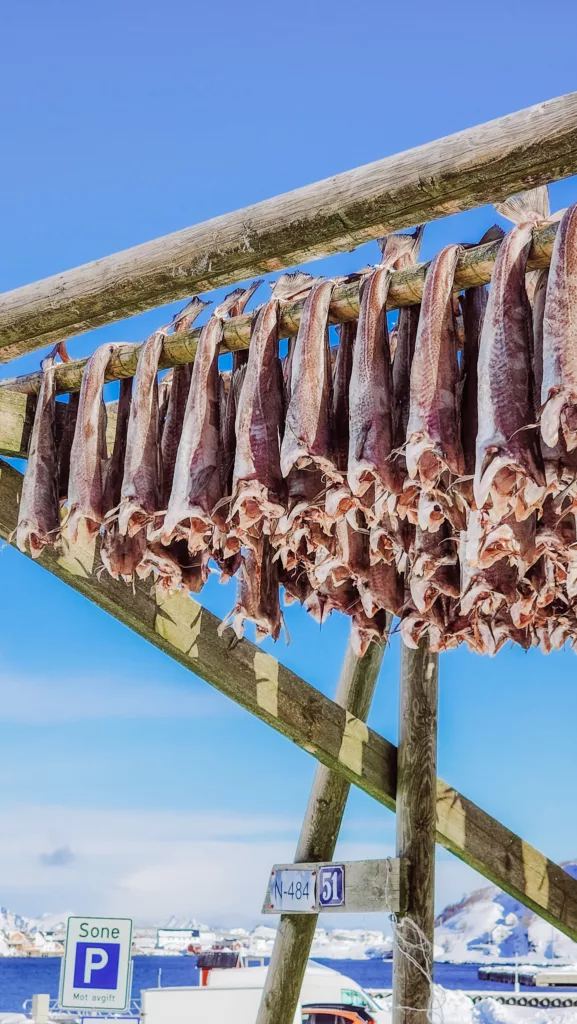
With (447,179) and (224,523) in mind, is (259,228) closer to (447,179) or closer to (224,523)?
(447,179)

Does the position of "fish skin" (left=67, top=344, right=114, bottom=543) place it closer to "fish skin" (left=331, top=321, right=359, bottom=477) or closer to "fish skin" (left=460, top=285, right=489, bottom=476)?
"fish skin" (left=331, top=321, right=359, bottom=477)

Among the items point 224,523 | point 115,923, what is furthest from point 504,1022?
point 224,523

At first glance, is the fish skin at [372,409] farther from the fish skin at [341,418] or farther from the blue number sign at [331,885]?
the blue number sign at [331,885]

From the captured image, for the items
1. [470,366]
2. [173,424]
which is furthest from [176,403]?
[470,366]

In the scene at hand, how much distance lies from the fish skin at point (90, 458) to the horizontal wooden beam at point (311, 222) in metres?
0.14

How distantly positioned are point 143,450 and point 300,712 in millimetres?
1884

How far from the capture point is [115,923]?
6.18 metres

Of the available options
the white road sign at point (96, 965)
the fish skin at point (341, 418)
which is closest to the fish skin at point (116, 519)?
the fish skin at point (341, 418)

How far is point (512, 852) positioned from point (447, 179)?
3.59 m

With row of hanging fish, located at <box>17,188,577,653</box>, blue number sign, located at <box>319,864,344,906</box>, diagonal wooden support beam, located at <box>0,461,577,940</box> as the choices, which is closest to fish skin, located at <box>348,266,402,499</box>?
row of hanging fish, located at <box>17,188,577,653</box>

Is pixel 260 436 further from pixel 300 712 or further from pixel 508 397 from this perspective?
Result: pixel 300 712

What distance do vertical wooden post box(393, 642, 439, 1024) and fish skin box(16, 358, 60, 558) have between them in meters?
2.35

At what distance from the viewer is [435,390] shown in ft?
5.86

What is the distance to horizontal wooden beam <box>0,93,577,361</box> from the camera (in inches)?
65.3
